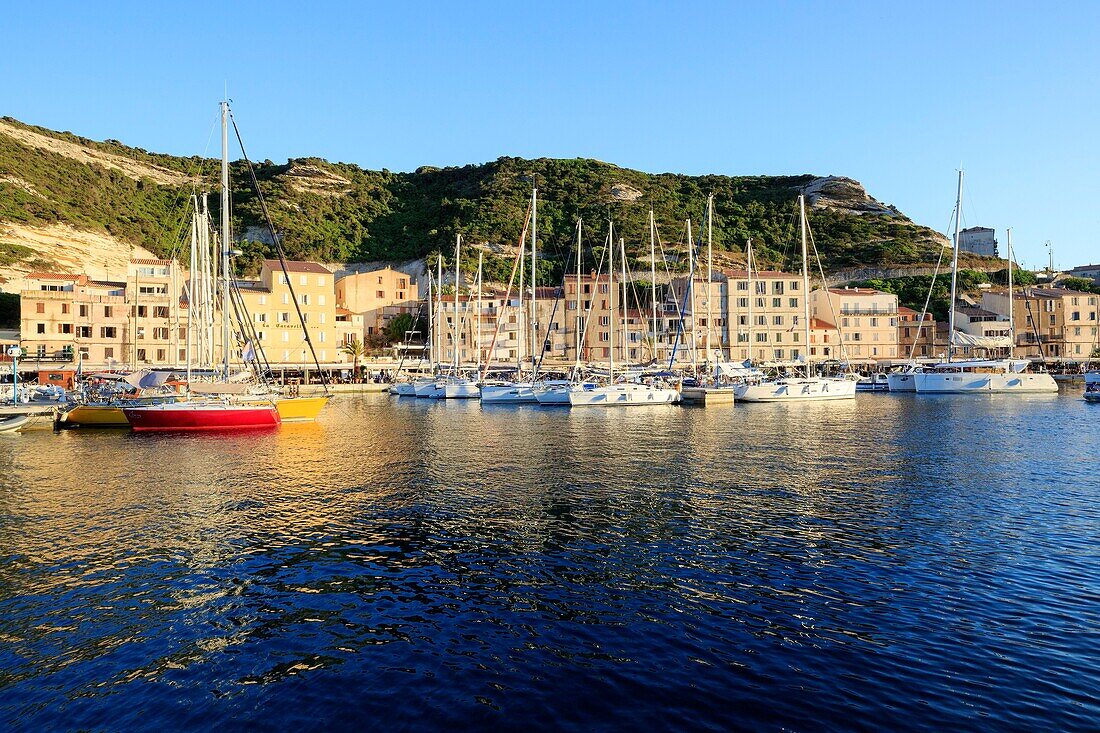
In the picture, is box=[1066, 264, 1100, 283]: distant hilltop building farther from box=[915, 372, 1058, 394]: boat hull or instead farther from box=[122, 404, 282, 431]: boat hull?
box=[122, 404, 282, 431]: boat hull

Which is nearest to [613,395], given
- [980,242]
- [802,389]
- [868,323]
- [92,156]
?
[802,389]

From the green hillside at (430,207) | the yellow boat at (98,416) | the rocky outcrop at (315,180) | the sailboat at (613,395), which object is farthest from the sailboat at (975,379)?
the rocky outcrop at (315,180)

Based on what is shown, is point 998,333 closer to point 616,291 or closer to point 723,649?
point 616,291

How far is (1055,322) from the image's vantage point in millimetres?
118062

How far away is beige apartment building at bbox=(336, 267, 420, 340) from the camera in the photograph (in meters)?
120

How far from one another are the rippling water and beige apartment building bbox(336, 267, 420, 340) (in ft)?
303

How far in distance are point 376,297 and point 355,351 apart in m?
21.3

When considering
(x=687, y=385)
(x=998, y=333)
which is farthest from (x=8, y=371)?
(x=998, y=333)

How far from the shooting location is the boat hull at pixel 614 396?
60656 millimetres

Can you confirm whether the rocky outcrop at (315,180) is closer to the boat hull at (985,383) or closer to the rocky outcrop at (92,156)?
the rocky outcrop at (92,156)

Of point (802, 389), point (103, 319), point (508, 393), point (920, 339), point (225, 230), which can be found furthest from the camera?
point (920, 339)

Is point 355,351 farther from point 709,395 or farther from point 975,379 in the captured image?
point 975,379

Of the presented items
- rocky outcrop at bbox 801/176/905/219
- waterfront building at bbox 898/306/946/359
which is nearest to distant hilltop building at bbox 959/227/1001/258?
rocky outcrop at bbox 801/176/905/219

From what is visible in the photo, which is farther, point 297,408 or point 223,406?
point 297,408
